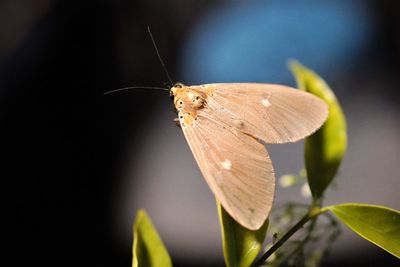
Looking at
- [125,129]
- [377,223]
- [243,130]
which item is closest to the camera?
[377,223]

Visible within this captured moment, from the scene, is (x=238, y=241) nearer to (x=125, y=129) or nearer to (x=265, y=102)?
(x=265, y=102)

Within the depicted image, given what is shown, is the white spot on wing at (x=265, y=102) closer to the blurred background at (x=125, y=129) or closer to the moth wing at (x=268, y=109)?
the moth wing at (x=268, y=109)

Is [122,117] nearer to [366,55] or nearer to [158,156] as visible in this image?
[158,156]

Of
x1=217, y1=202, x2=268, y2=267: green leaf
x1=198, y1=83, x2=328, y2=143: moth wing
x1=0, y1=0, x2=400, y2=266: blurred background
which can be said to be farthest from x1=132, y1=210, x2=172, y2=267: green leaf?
x1=0, y1=0, x2=400, y2=266: blurred background

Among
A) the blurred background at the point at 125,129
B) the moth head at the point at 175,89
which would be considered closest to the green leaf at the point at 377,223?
the moth head at the point at 175,89

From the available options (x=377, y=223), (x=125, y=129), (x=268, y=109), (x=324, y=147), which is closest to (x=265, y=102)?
(x=268, y=109)

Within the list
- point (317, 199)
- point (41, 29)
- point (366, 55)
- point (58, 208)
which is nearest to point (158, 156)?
point (58, 208)
